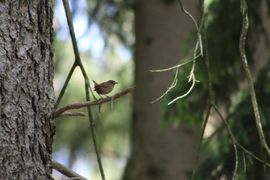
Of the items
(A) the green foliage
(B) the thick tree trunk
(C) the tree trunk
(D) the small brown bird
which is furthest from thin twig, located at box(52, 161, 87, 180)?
(C) the tree trunk

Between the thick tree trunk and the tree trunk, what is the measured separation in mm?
1864

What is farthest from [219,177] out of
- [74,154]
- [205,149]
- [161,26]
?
[74,154]

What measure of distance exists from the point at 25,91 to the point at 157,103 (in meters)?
2.06

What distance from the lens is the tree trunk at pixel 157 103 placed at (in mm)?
3371

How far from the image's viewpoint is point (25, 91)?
1404 mm

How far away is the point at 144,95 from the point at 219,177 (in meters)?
0.92

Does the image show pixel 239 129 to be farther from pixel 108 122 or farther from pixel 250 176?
pixel 108 122

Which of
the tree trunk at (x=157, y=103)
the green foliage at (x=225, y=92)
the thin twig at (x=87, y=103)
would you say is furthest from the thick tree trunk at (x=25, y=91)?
the tree trunk at (x=157, y=103)

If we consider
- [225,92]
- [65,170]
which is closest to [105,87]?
[65,170]

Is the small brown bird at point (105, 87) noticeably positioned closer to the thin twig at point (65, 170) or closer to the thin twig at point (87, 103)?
the thin twig at point (87, 103)

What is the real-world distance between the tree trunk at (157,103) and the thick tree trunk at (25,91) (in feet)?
6.11

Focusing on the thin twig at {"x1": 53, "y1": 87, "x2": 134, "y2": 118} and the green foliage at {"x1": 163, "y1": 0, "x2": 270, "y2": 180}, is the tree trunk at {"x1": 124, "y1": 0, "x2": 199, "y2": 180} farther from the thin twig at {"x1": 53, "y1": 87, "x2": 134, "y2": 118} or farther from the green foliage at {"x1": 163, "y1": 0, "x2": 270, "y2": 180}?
the thin twig at {"x1": 53, "y1": 87, "x2": 134, "y2": 118}

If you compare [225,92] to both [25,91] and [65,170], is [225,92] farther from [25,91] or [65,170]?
[25,91]

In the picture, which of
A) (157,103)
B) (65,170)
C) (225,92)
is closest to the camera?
(65,170)
